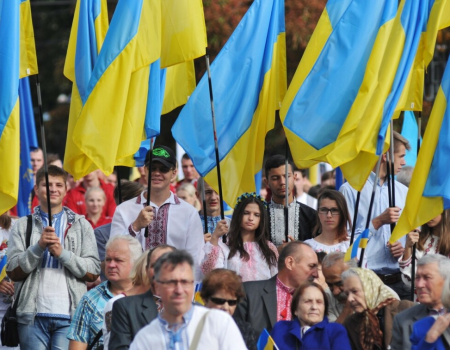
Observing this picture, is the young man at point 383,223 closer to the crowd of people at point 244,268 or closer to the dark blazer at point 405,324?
the crowd of people at point 244,268

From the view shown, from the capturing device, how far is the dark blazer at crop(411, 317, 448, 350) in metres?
7.57

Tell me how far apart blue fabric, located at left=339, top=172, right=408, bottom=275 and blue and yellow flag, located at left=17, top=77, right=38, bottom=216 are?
4.26 meters

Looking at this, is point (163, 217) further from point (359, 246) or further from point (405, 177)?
point (405, 177)

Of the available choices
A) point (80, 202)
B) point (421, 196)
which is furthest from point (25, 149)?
point (421, 196)

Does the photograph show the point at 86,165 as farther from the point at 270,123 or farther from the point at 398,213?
the point at 398,213

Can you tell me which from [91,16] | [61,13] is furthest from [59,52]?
[91,16]

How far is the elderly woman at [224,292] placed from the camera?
7.86 m

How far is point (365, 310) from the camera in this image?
27.1 ft

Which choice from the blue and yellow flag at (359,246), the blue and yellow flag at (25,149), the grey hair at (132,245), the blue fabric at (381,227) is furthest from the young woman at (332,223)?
the blue and yellow flag at (25,149)

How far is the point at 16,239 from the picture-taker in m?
9.76

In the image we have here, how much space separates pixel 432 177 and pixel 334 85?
1.23 m

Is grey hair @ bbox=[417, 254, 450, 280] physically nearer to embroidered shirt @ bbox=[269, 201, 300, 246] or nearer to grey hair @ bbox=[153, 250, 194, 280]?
grey hair @ bbox=[153, 250, 194, 280]

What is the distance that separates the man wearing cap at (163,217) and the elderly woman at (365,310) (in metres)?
1.91

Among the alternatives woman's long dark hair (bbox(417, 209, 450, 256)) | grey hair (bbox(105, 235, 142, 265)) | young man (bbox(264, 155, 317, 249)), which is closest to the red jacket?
young man (bbox(264, 155, 317, 249))
